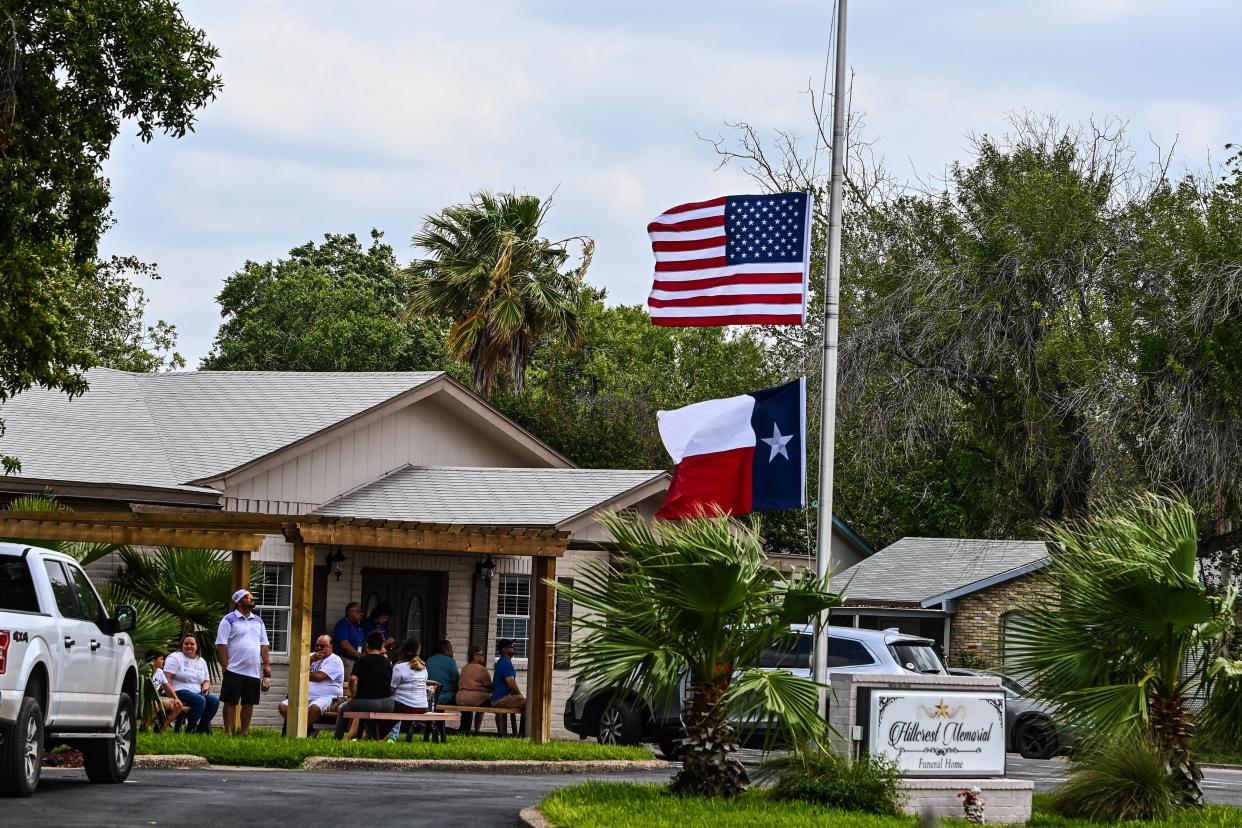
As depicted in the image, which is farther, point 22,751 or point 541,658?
point 541,658

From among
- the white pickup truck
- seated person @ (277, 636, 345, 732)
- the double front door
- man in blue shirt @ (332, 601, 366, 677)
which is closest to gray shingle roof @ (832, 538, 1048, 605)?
the double front door

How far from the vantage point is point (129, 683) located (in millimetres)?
15352

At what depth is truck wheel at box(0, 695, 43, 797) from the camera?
12508 mm

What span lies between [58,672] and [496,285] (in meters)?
27.0

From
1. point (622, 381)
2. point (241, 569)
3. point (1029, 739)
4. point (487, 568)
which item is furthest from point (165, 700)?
point (622, 381)

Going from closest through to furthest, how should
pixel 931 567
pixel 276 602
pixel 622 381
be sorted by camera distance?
pixel 276 602 → pixel 931 567 → pixel 622 381

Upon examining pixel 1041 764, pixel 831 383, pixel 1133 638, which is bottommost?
pixel 1041 764

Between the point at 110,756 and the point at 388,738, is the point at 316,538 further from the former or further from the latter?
the point at 110,756

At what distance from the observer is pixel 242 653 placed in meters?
19.5

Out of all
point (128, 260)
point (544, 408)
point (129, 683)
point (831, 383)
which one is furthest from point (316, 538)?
point (128, 260)

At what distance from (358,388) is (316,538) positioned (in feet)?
31.1

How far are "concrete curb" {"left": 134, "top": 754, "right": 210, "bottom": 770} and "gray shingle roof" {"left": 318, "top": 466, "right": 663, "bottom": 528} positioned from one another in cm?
821

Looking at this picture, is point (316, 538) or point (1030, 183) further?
point (1030, 183)

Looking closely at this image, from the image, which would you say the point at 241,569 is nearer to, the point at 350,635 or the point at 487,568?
the point at 350,635
